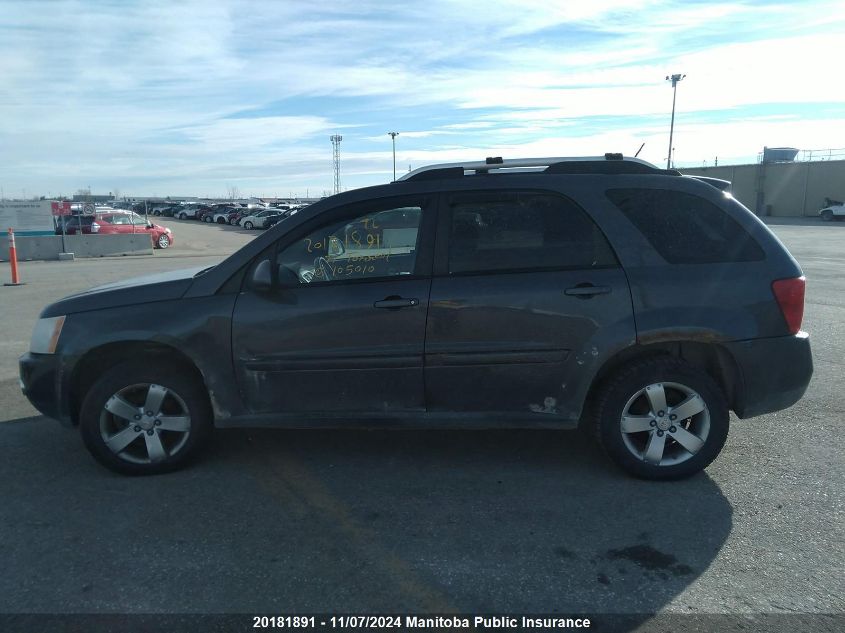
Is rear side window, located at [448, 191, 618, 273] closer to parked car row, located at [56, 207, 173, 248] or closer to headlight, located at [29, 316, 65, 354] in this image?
headlight, located at [29, 316, 65, 354]

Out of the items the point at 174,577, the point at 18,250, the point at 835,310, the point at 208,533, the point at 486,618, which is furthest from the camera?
the point at 18,250

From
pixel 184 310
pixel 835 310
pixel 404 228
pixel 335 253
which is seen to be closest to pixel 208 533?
pixel 184 310

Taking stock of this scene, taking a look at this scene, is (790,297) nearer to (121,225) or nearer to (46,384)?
(46,384)

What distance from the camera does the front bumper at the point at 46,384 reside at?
14.0ft

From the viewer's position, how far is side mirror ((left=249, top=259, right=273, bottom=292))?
4.06 meters

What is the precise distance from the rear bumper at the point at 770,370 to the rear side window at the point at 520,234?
0.96 meters

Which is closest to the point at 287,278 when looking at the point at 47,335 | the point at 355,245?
the point at 355,245

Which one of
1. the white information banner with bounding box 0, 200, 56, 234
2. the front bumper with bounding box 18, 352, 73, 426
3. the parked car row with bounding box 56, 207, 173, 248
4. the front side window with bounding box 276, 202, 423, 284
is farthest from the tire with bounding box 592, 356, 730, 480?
the parked car row with bounding box 56, 207, 173, 248

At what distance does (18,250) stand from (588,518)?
872 inches

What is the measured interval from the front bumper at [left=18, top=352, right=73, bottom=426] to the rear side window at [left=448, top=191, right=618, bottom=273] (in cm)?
249

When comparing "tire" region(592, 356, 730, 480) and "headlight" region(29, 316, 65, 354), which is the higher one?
"headlight" region(29, 316, 65, 354)

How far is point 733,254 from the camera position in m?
4.15

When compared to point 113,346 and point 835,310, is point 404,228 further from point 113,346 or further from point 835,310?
point 835,310

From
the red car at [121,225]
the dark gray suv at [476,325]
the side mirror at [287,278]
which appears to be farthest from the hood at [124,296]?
the red car at [121,225]
